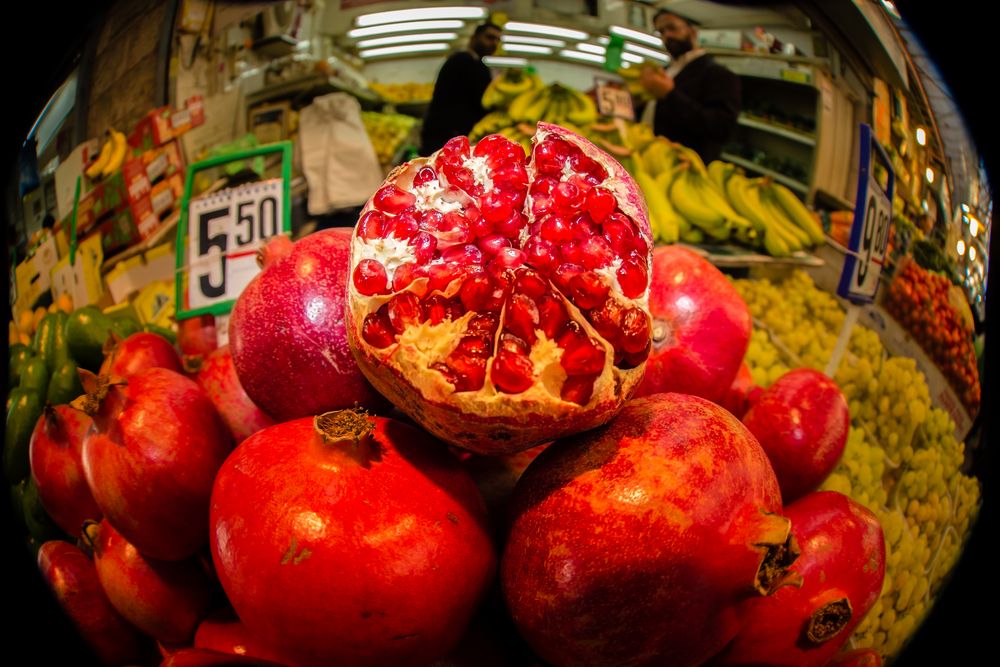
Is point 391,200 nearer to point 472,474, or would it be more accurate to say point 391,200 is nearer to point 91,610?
point 472,474

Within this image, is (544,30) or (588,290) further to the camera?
(544,30)

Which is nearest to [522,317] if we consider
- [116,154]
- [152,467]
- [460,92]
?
[152,467]

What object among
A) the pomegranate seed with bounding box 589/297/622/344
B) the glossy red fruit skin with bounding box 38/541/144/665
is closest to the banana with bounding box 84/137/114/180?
the glossy red fruit skin with bounding box 38/541/144/665

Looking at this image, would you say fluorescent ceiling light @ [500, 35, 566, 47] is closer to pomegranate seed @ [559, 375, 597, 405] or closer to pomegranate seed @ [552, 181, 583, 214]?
pomegranate seed @ [552, 181, 583, 214]

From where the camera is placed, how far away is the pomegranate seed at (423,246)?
81 cm

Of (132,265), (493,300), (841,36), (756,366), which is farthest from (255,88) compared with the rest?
(756,366)

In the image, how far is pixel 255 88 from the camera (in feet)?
4.23

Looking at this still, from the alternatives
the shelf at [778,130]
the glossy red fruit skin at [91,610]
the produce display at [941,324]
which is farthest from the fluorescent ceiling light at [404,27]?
the glossy red fruit skin at [91,610]

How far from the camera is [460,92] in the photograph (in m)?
1.24

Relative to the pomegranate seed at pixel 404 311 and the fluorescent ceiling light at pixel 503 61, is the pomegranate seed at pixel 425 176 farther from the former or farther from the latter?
the fluorescent ceiling light at pixel 503 61

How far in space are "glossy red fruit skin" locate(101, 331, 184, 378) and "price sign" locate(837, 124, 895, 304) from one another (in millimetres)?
1217

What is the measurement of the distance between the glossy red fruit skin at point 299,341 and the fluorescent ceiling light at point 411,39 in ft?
1.54

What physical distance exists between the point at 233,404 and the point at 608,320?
635 millimetres

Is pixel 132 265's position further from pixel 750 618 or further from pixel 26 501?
pixel 750 618
